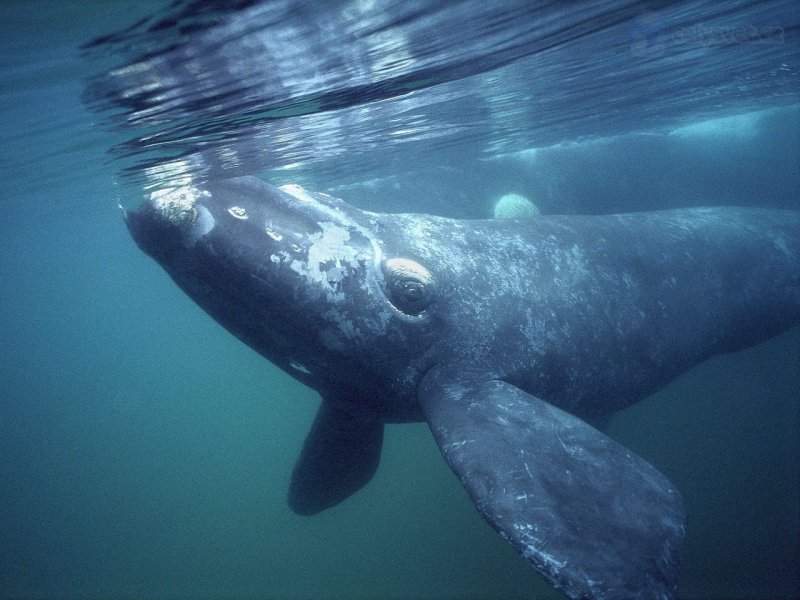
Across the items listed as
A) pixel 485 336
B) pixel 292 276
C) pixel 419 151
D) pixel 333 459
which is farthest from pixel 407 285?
pixel 419 151

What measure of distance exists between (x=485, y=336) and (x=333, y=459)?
3.06 m

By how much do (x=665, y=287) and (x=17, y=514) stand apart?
187 ft

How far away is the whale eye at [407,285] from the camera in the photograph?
5.79m

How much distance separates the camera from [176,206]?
516 cm

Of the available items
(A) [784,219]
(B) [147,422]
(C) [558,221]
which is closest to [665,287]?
(C) [558,221]

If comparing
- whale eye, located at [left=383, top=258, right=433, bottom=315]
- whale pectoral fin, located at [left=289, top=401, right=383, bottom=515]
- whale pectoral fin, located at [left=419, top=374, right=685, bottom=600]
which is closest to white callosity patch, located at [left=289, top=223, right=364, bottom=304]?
whale eye, located at [left=383, top=258, right=433, bottom=315]

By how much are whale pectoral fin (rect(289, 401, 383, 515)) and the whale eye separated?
191 cm

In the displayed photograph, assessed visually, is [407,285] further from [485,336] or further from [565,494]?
[565,494]

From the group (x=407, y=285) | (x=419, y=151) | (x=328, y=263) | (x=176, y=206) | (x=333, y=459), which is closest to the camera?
(x=176, y=206)

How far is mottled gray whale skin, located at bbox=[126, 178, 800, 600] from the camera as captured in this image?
4.15 meters

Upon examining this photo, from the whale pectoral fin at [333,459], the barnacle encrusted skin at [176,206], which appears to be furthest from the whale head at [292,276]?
the whale pectoral fin at [333,459]

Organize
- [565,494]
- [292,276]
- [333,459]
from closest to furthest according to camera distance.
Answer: [565,494], [292,276], [333,459]

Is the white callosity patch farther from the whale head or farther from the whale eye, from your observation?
the whale eye

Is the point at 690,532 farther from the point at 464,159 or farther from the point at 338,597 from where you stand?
the point at 464,159
